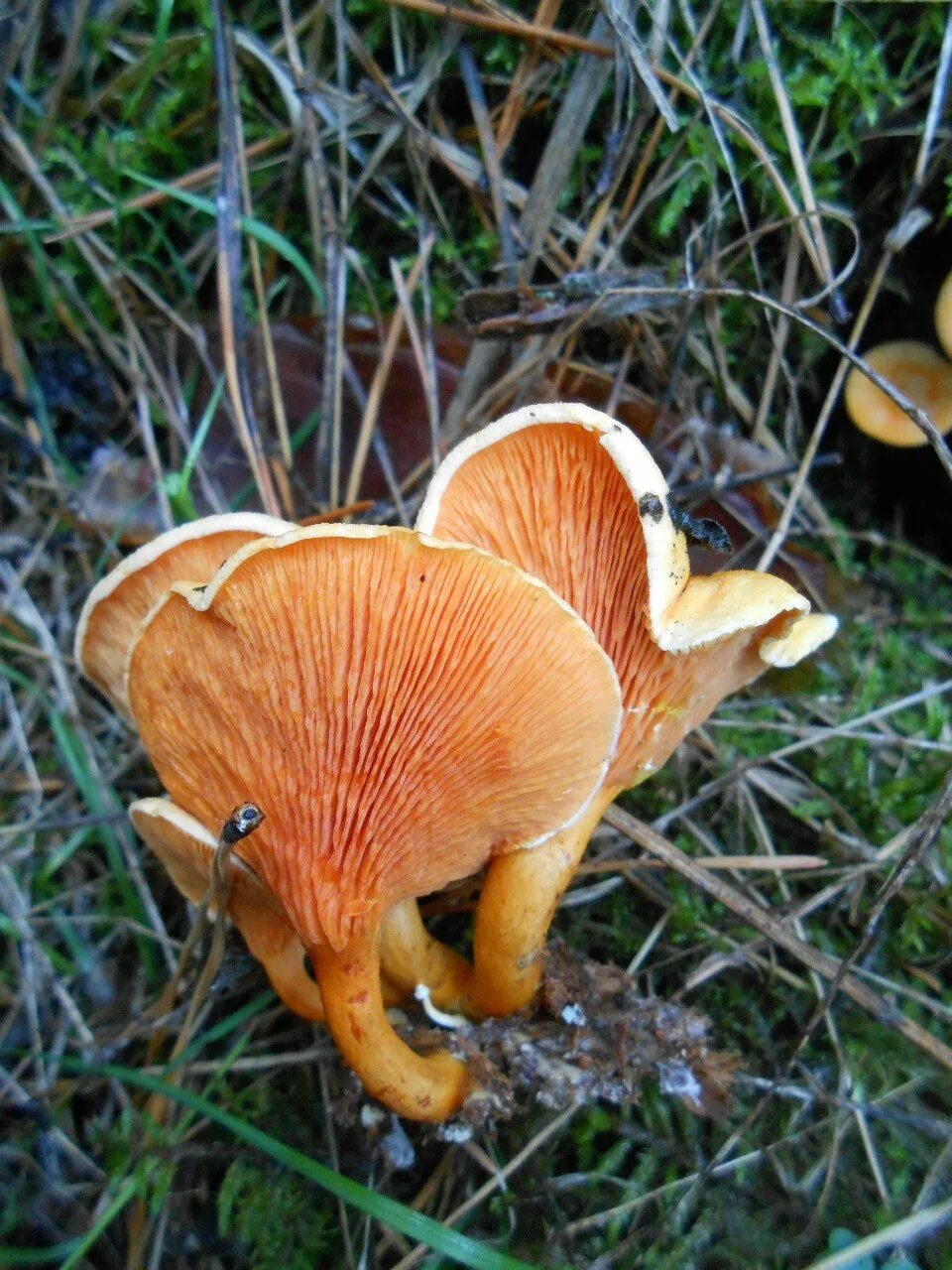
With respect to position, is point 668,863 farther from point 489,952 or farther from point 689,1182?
point 689,1182

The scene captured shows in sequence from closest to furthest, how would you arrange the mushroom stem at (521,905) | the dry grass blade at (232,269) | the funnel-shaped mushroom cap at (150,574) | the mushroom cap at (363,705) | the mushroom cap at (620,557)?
1. the mushroom cap at (363,705)
2. the mushroom cap at (620,557)
3. the funnel-shaped mushroom cap at (150,574)
4. the mushroom stem at (521,905)
5. the dry grass blade at (232,269)

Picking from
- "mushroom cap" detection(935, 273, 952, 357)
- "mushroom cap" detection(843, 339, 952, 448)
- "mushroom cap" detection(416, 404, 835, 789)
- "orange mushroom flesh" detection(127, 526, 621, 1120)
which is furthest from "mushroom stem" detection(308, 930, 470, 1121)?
"mushroom cap" detection(935, 273, 952, 357)

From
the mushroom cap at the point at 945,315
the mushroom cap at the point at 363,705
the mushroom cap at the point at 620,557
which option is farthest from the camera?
the mushroom cap at the point at 945,315

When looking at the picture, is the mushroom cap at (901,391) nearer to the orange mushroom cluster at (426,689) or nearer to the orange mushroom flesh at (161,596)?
the orange mushroom cluster at (426,689)

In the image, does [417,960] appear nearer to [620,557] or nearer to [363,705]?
[363,705]

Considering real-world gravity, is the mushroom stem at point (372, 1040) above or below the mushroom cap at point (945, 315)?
below

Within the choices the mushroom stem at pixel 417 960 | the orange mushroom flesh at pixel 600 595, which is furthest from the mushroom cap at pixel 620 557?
the mushroom stem at pixel 417 960

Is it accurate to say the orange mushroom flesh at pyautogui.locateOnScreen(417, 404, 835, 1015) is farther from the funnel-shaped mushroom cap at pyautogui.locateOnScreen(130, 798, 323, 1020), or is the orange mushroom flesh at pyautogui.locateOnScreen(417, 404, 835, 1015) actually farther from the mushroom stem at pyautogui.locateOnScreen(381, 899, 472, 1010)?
the funnel-shaped mushroom cap at pyautogui.locateOnScreen(130, 798, 323, 1020)

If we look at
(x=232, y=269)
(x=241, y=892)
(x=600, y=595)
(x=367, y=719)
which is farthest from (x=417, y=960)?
(x=232, y=269)
